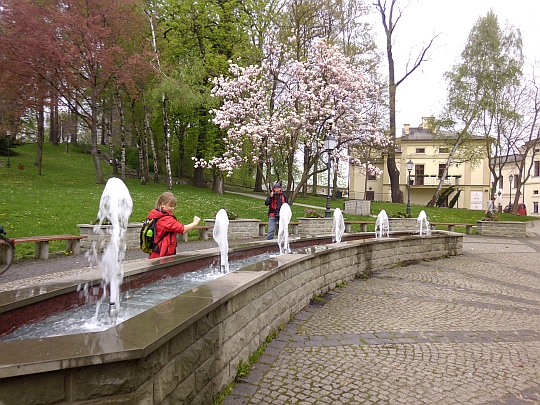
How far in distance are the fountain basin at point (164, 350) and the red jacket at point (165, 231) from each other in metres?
0.45

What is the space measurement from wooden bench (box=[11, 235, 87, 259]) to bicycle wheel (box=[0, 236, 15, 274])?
0.23 meters

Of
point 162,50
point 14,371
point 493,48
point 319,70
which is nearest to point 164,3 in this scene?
point 162,50

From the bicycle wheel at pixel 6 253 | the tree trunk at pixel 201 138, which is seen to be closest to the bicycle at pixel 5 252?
the bicycle wheel at pixel 6 253

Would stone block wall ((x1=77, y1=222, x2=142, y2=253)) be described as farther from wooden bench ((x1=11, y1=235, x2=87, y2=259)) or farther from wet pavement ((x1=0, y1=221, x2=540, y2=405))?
wet pavement ((x1=0, y1=221, x2=540, y2=405))

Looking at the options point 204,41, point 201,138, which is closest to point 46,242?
point 204,41

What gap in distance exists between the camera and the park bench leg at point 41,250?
30.6ft

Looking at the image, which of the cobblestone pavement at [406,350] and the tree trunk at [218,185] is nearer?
the cobblestone pavement at [406,350]

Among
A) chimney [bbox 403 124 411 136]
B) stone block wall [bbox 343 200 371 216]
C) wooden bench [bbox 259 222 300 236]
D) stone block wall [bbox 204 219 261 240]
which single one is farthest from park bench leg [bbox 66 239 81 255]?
chimney [bbox 403 124 411 136]

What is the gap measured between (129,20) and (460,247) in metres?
22.7

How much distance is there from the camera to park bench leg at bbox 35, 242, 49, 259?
932cm

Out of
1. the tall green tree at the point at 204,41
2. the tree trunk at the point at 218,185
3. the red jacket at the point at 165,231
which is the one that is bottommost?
the red jacket at the point at 165,231

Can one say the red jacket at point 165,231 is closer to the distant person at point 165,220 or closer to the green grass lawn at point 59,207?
the distant person at point 165,220

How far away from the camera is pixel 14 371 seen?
1809mm

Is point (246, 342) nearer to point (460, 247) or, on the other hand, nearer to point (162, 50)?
point (460, 247)
